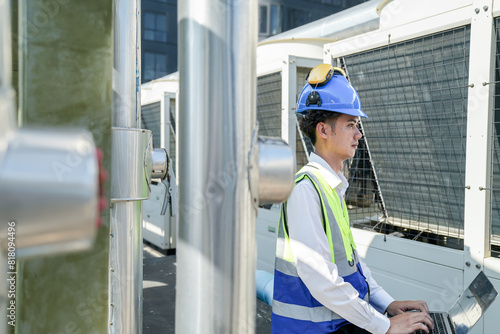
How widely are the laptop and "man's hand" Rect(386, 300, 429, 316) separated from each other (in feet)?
0.14

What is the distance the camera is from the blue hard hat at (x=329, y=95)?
1637mm

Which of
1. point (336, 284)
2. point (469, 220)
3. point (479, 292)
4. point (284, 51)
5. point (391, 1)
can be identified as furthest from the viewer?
point (284, 51)

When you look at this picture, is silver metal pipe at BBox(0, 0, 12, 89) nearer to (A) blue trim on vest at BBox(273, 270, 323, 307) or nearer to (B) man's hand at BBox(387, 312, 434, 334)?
(A) blue trim on vest at BBox(273, 270, 323, 307)

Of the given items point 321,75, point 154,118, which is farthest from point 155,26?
point 321,75

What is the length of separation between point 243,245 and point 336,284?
93 centimetres

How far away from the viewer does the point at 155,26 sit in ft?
49.7

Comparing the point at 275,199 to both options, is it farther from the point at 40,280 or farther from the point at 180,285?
the point at 40,280

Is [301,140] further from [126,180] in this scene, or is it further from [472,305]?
[126,180]

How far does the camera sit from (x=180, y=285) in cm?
53

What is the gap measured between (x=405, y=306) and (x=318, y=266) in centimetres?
51

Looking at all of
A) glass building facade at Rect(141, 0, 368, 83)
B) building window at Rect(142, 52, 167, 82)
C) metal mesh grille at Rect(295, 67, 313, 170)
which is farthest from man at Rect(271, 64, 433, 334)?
building window at Rect(142, 52, 167, 82)

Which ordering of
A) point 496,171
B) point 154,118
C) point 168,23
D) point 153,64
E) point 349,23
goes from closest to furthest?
point 496,171 → point 349,23 → point 154,118 → point 168,23 → point 153,64

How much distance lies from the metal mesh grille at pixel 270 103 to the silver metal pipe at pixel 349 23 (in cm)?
58

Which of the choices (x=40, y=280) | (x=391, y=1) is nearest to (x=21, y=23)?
(x=40, y=280)
